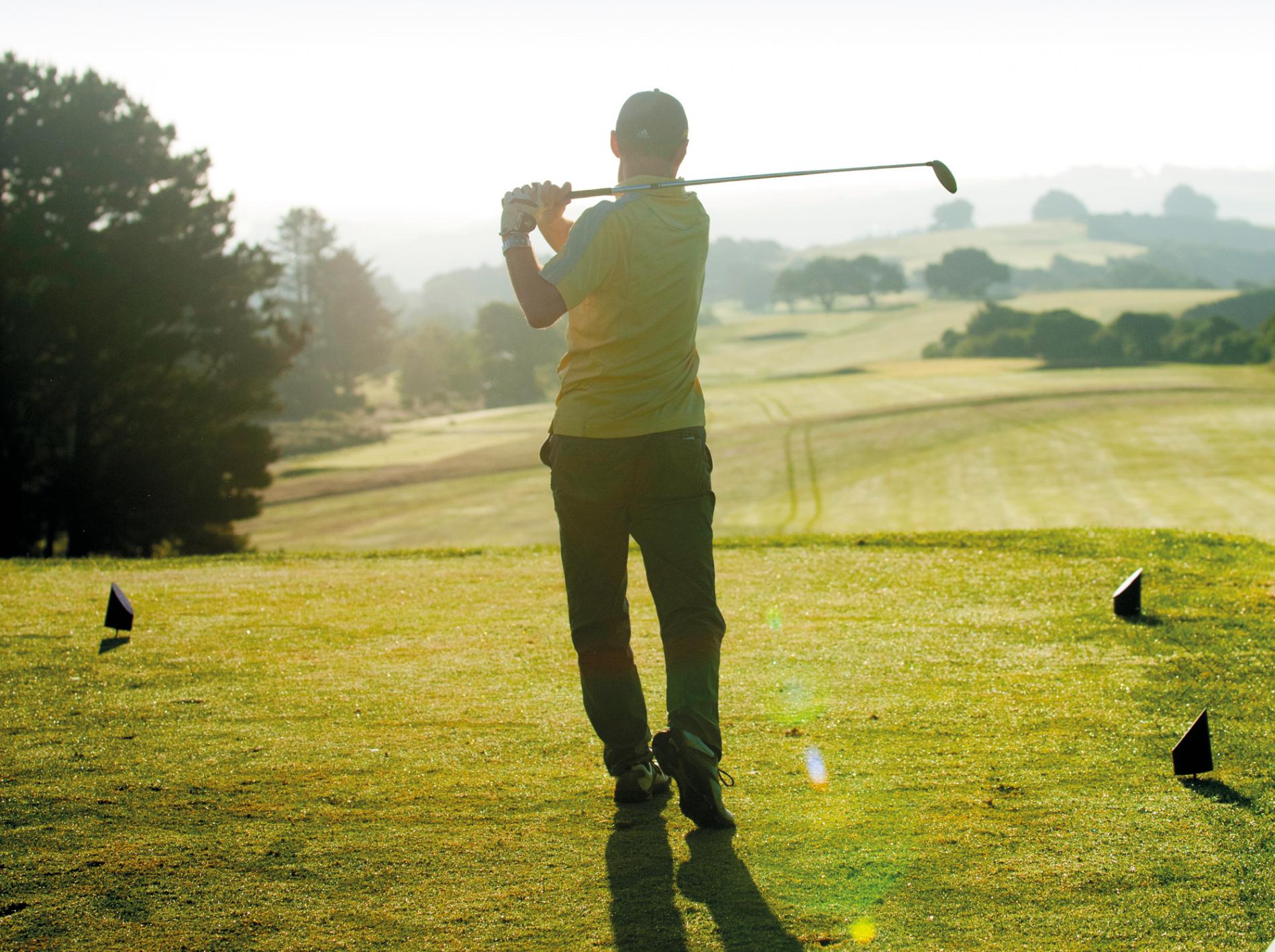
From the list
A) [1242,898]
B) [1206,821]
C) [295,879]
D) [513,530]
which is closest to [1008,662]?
[1206,821]

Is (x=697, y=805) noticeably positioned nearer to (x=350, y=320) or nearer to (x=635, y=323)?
(x=635, y=323)

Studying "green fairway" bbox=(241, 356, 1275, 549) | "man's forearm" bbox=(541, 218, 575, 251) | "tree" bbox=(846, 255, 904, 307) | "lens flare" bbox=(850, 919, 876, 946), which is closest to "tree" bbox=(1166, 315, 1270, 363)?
"green fairway" bbox=(241, 356, 1275, 549)

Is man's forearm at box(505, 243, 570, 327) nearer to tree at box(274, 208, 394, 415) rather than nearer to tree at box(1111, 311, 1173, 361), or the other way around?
tree at box(1111, 311, 1173, 361)

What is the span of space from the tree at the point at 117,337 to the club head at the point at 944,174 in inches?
1187

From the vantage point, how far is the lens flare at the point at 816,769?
4.12 metres

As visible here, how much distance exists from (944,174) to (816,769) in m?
A: 2.75

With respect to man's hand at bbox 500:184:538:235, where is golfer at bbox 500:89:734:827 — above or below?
below

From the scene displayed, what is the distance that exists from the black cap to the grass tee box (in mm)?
2423

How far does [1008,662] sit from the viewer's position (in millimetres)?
5859

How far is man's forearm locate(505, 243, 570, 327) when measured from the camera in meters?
4.05

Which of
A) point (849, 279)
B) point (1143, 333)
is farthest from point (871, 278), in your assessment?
point (1143, 333)

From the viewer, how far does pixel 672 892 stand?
329 centimetres

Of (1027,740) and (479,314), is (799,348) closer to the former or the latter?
(479,314)

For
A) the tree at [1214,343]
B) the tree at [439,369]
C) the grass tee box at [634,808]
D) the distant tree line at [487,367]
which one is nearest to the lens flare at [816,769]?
the grass tee box at [634,808]
